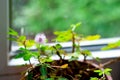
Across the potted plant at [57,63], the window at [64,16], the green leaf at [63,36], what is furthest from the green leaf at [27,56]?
the window at [64,16]

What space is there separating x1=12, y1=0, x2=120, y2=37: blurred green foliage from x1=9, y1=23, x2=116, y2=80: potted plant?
0.15m

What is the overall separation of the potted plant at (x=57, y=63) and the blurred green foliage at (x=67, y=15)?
150 mm

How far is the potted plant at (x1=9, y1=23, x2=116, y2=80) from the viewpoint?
851 mm

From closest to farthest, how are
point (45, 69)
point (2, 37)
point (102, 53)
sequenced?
point (45, 69), point (2, 37), point (102, 53)

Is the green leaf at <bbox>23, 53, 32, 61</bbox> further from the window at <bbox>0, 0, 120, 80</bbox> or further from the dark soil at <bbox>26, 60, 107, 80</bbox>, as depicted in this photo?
the window at <bbox>0, 0, 120, 80</bbox>

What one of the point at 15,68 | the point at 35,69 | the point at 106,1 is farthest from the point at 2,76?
the point at 106,1

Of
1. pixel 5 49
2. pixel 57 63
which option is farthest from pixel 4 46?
pixel 57 63

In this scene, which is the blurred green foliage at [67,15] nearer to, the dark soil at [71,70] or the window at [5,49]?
the window at [5,49]

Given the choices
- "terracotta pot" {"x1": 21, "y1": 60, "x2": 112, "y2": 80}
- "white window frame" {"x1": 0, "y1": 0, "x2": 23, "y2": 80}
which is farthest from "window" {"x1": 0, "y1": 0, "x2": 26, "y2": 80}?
"terracotta pot" {"x1": 21, "y1": 60, "x2": 112, "y2": 80}

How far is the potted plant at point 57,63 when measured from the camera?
2.79ft

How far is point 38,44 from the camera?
0.89m

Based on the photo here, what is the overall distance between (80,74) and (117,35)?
0.34 metres

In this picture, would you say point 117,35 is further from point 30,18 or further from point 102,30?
point 30,18

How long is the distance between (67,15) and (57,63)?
25 cm
